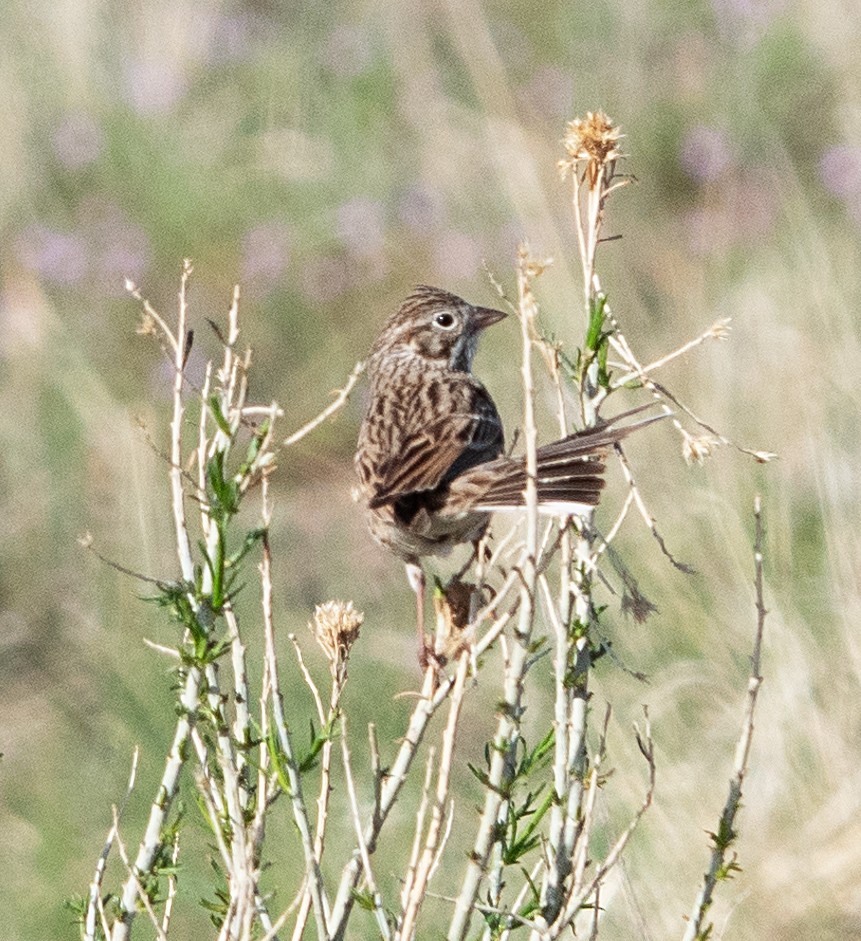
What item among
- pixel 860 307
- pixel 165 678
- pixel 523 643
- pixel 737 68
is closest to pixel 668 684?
pixel 165 678

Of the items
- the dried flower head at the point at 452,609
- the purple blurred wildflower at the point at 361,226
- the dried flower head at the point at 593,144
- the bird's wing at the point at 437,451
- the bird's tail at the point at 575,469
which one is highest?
the purple blurred wildflower at the point at 361,226

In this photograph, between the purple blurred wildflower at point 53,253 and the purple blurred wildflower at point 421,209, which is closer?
the purple blurred wildflower at point 53,253

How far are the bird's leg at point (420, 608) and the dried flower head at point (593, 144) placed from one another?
0.83 metres

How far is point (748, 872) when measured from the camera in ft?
17.7

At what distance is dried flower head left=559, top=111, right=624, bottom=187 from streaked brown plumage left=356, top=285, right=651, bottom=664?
41 centimetres

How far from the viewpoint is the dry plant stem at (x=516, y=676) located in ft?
8.54

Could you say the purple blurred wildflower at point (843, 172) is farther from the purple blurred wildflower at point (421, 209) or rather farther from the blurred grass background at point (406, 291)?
the purple blurred wildflower at point (421, 209)

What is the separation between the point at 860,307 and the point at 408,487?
176 inches

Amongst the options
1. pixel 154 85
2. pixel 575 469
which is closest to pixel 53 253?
pixel 154 85

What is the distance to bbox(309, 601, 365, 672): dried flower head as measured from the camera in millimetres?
3012

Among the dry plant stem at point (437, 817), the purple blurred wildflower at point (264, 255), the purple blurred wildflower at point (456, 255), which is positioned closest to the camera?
the dry plant stem at point (437, 817)

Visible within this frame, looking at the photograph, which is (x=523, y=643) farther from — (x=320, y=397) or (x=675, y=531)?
(x=320, y=397)

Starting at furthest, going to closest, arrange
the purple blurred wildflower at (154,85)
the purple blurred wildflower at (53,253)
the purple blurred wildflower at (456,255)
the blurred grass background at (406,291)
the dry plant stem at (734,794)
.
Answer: the purple blurred wildflower at (154,85), the purple blurred wildflower at (53,253), the purple blurred wildflower at (456,255), the blurred grass background at (406,291), the dry plant stem at (734,794)

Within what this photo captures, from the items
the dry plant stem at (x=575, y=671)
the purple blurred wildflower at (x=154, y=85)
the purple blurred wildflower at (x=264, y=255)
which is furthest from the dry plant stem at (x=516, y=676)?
the purple blurred wildflower at (x=154, y=85)
